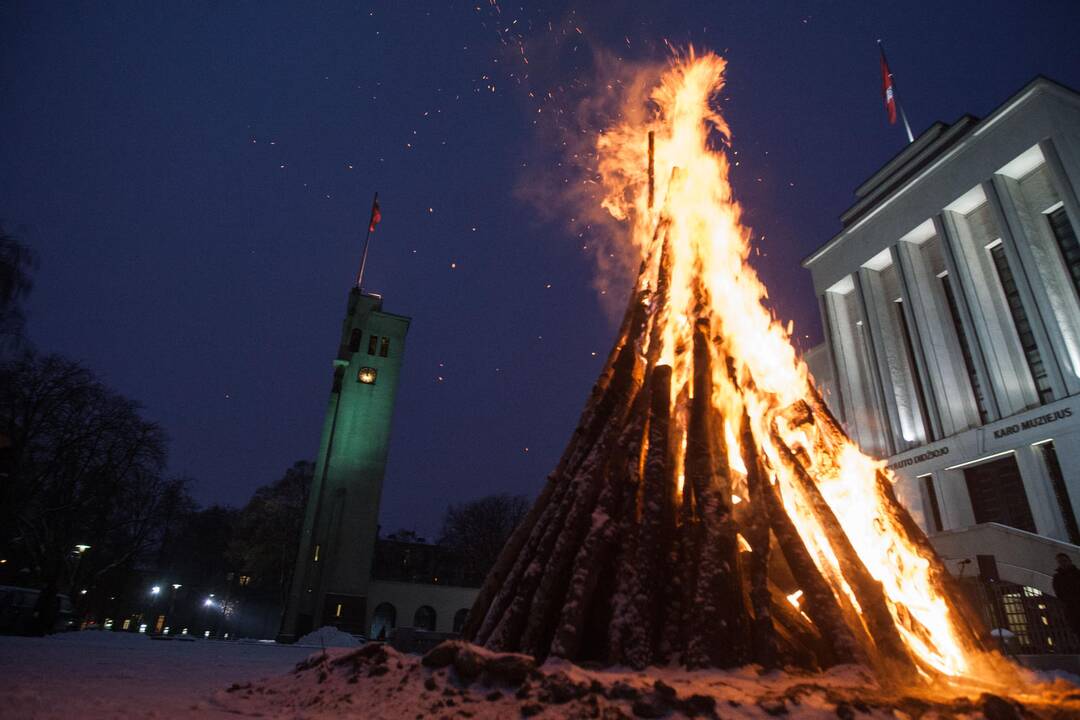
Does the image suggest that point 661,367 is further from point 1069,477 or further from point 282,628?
point 282,628

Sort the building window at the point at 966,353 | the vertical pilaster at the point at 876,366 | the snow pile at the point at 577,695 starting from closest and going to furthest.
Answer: the snow pile at the point at 577,695 → the building window at the point at 966,353 → the vertical pilaster at the point at 876,366

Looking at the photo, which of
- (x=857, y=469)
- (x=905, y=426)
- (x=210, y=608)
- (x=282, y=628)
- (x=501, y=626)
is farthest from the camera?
(x=210, y=608)

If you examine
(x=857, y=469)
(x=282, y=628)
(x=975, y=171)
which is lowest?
(x=282, y=628)

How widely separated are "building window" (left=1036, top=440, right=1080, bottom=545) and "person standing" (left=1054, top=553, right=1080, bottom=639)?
1528cm

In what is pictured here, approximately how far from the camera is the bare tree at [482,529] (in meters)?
49.8

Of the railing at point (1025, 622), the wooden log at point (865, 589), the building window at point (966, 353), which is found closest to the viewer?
the wooden log at point (865, 589)

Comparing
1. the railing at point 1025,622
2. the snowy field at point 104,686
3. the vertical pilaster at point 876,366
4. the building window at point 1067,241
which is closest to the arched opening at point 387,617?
the snowy field at point 104,686

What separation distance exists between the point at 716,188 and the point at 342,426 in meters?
32.2

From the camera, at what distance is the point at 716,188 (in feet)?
37.2

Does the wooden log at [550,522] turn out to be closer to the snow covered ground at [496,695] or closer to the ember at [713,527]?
the ember at [713,527]

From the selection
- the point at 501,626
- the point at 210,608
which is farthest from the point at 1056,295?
the point at 210,608

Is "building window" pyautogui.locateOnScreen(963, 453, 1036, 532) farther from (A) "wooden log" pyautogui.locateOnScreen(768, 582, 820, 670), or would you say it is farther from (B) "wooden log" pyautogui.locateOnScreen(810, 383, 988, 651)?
(A) "wooden log" pyautogui.locateOnScreen(768, 582, 820, 670)

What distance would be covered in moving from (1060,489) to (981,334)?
7.41 meters

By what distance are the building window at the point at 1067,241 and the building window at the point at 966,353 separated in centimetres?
453
